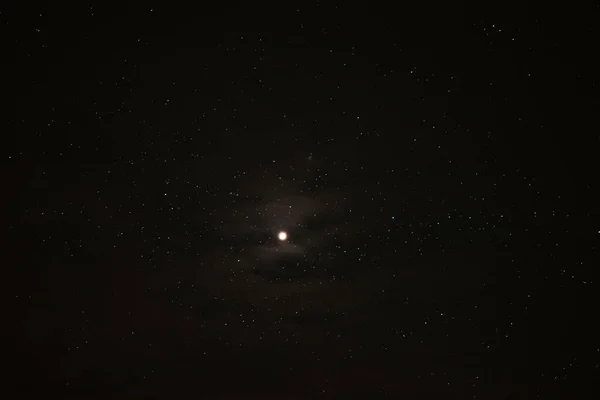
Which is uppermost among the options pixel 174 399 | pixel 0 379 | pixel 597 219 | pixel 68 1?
pixel 68 1

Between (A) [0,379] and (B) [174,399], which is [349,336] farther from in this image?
(A) [0,379]

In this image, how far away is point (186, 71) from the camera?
1.82 meters

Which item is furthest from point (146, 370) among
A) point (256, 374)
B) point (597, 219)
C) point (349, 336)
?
point (597, 219)

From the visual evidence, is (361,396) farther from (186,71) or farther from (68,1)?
(68,1)

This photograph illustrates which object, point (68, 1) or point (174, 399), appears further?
point (174, 399)

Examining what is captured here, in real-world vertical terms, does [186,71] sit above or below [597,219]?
above

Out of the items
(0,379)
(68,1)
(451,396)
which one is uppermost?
(68,1)

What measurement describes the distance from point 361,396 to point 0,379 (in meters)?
2.11

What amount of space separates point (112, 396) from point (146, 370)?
0.28m

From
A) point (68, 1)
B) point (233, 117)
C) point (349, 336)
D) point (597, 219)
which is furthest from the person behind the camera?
point (349, 336)

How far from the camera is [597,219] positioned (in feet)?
6.84

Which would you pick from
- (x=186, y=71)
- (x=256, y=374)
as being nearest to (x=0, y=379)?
(x=256, y=374)

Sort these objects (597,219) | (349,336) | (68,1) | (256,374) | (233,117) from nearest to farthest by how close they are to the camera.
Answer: (68,1), (233,117), (597,219), (349,336), (256,374)

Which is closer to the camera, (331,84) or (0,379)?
(331,84)
